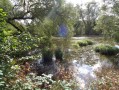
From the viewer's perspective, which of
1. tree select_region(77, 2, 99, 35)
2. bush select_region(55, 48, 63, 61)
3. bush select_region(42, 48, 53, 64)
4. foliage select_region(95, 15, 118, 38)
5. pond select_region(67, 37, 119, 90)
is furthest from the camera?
tree select_region(77, 2, 99, 35)

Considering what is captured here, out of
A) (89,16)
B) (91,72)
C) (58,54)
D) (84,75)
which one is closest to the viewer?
(84,75)

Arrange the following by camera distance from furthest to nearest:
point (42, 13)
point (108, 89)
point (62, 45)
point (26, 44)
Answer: point (62, 45), point (42, 13), point (108, 89), point (26, 44)

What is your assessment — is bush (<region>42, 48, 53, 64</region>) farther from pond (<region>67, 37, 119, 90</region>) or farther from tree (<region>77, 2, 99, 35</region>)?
tree (<region>77, 2, 99, 35</region>)

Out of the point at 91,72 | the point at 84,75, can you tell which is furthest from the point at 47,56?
the point at 84,75

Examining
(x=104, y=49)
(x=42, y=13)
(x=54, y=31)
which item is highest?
(x=42, y=13)

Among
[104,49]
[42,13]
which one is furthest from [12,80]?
[104,49]

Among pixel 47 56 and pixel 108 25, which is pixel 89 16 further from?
pixel 47 56

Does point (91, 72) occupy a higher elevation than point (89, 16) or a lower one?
lower

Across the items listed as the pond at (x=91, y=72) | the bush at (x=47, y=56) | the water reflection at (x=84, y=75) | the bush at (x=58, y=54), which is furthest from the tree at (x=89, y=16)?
the water reflection at (x=84, y=75)

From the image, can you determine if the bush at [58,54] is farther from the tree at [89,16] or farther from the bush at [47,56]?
the tree at [89,16]

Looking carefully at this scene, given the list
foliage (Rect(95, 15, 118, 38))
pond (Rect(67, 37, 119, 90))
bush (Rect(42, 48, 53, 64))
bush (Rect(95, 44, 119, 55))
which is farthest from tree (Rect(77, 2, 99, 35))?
pond (Rect(67, 37, 119, 90))

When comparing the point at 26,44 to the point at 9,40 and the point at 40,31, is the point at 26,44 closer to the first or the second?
the point at 9,40

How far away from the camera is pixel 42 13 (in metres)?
19.2

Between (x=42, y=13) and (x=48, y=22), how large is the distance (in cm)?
106
